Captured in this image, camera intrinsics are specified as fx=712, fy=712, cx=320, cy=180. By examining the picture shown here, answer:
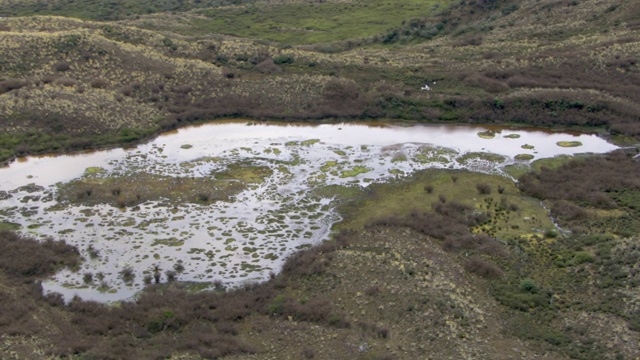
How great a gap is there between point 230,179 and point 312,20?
59552 millimetres

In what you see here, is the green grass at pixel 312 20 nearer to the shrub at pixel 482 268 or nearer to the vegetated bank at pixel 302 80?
the vegetated bank at pixel 302 80

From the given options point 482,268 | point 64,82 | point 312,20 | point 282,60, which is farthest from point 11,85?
point 312,20

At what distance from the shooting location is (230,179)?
48938 mm

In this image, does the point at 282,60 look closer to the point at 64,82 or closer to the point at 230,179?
the point at 64,82

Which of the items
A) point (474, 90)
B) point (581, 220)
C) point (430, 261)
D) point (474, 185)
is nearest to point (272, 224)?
point (430, 261)

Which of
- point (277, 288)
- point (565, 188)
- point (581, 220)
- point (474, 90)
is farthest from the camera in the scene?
point (474, 90)

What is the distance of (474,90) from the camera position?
63875 mm

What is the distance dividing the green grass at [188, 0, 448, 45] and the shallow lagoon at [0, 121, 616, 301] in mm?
37853

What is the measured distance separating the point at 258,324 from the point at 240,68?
133 ft

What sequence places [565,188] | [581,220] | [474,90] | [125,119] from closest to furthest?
[581,220]
[565,188]
[125,119]
[474,90]

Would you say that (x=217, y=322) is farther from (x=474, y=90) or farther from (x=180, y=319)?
(x=474, y=90)

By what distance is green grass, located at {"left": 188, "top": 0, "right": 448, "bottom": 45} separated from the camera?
9550cm

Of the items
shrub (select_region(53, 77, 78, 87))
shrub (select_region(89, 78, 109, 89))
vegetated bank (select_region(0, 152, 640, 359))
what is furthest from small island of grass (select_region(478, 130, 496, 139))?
shrub (select_region(53, 77, 78, 87))

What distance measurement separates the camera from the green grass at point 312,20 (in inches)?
3760
